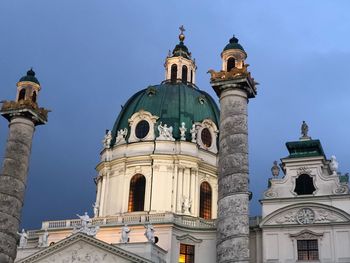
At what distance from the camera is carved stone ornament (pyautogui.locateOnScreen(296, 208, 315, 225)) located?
4381cm

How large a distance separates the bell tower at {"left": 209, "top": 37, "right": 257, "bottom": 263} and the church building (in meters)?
0.11

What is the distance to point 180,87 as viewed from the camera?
6119 cm

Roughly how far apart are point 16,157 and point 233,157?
1266 centimetres

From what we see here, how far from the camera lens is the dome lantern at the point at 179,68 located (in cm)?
6397

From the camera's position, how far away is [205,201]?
5631cm

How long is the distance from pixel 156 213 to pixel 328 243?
50.6ft

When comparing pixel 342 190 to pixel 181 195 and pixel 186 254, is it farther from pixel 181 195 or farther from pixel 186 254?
pixel 181 195

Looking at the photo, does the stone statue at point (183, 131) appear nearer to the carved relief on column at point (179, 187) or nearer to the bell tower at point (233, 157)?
the carved relief on column at point (179, 187)

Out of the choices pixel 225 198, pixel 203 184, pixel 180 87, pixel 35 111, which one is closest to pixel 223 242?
pixel 225 198

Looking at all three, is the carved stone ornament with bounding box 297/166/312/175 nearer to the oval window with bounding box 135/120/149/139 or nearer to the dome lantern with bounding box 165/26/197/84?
the oval window with bounding box 135/120/149/139

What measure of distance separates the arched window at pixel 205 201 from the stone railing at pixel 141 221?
396cm

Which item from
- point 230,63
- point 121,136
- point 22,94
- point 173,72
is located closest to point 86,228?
point 121,136

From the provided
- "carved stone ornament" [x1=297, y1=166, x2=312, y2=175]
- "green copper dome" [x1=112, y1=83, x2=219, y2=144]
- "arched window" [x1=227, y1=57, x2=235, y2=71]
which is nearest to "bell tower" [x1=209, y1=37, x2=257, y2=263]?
"arched window" [x1=227, y1=57, x2=235, y2=71]

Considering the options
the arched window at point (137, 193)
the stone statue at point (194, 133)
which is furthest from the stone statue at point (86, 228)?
the stone statue at point (194, 133)
